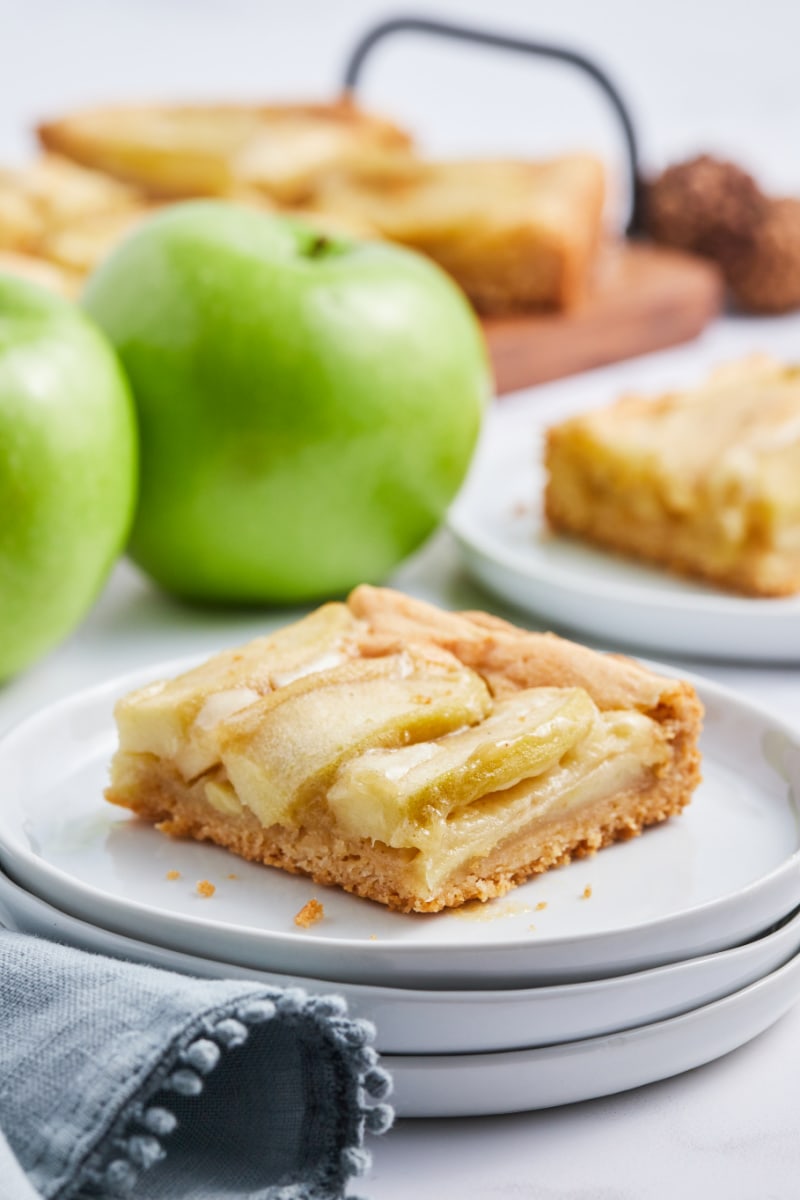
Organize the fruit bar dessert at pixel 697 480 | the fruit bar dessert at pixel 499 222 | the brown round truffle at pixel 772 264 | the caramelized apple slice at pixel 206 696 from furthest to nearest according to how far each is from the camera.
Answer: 1. the brown round truffle at pixel 772 264
2. the fruit bar dessert at pixel 499 222
3. the fruit bar dessert at pixel 697 480
4. the caramelized apple slice at pixel 206 696

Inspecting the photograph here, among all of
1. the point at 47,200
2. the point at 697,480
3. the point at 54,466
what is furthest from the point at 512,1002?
the point at 47,200

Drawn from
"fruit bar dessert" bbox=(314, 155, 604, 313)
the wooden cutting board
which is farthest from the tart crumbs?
"fruit bar dessert" bbox=(314, 155, 604, 313)

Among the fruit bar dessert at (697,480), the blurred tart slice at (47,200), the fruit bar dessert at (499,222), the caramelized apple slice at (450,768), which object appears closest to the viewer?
the caramelized apple slice at (450,768)

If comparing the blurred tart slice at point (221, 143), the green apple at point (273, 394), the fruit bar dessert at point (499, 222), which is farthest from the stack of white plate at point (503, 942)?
the blurred tart slice at point (221, 143)

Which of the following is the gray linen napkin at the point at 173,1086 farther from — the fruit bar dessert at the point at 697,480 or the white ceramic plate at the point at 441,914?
the fruit bar dessert at the point at 697,480

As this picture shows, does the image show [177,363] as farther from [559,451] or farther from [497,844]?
[497,844]

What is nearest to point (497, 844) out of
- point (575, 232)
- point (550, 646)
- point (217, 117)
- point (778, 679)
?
point (550, 646)

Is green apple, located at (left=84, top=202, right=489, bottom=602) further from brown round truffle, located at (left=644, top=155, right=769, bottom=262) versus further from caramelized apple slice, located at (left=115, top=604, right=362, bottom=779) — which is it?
brown round truffle, located at (left=644, top=155, right=769, bottom=262)
